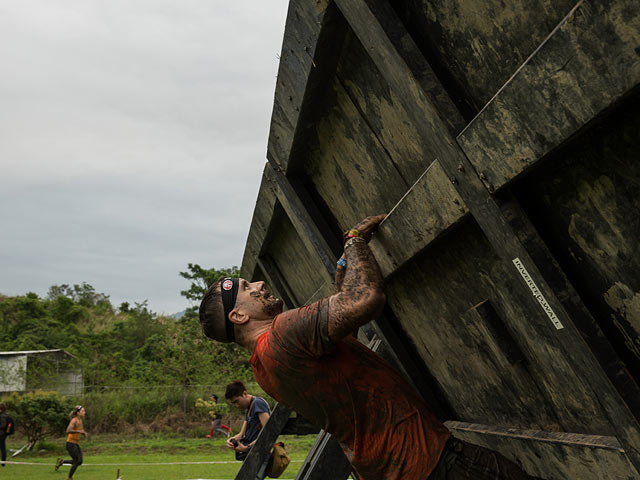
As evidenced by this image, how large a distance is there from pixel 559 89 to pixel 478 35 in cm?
42

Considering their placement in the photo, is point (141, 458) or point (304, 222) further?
point (141, 458)

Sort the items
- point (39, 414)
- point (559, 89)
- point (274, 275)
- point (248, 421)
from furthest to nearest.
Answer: point (39, 414)
point (248, 421)
point (274, 275)
point (559, 89)

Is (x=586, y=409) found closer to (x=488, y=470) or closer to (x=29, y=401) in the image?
(x=488, y=470)

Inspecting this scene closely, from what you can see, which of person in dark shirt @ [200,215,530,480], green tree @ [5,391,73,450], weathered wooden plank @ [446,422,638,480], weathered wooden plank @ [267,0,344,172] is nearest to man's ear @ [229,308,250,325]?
person in dark shirt @ [200,215,530,480]

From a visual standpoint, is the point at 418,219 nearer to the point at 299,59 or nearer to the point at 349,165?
the point at 349,165

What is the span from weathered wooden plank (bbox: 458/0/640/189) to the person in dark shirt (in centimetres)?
82

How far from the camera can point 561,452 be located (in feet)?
6.45

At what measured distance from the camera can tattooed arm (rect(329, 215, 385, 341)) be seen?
223cm

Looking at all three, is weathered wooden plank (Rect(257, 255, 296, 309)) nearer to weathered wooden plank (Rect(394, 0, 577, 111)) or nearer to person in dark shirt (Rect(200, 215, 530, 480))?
person in dark shirt (Rect(200, 215, 530, 480))

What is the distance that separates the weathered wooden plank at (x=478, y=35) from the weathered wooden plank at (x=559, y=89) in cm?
13

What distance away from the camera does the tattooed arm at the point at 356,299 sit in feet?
7.30

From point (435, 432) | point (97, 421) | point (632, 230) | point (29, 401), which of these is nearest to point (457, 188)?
point (632, 230)

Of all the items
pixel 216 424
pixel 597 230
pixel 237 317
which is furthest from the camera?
pixel 216 424

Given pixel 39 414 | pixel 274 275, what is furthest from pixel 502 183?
pixel 39 414
